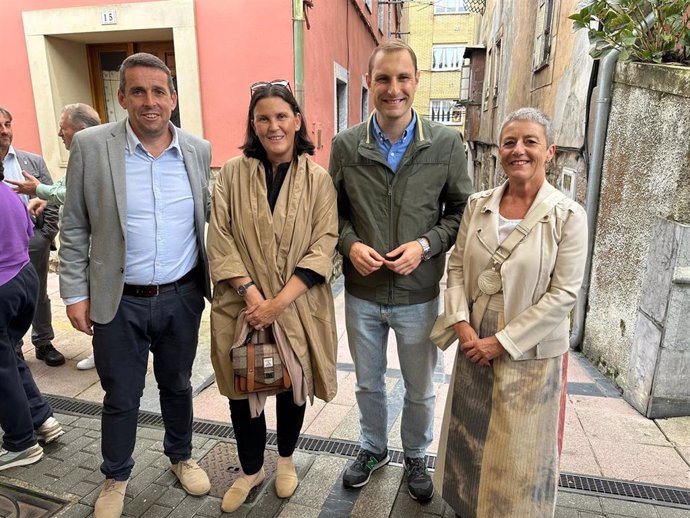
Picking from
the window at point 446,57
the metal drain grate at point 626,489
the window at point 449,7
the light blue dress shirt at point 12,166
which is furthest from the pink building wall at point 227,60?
the window at point 449,7

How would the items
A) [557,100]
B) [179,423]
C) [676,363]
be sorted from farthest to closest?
[557,100] < [676,363] < [179,423]

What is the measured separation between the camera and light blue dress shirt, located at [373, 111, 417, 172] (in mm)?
2213

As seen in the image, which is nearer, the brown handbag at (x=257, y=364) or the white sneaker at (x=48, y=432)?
the brown handbag at (x=257, y=364)

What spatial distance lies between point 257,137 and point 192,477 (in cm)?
178

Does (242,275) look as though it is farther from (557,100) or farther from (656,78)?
(557,100)

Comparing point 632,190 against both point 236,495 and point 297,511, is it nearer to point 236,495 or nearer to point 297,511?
point 297,511

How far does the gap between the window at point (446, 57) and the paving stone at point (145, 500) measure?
30.4 meters

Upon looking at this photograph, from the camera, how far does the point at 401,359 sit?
2395mm

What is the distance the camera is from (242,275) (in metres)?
2.08

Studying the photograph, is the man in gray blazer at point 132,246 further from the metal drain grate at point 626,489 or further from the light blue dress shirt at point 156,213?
the metal drain grate at point 626,489

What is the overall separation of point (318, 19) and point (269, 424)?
5.42 meters

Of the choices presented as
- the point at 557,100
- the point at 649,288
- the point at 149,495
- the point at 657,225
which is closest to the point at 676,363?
the point at 649,288

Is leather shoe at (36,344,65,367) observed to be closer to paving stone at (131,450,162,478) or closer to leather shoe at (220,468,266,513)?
paving stone at (131,450,162,478)

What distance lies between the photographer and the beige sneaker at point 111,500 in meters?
2.32
